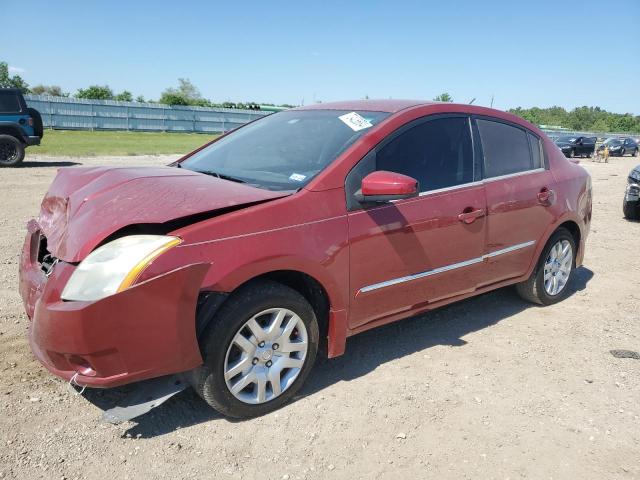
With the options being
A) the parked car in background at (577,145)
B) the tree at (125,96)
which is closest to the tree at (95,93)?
the tree at (125,96)

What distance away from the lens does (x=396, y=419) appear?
3059mm

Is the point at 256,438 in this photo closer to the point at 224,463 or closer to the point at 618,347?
the point at 224,463

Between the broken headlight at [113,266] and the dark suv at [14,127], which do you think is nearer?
the broken headlight at [113,266]

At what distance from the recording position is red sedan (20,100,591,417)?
2539 millimetres

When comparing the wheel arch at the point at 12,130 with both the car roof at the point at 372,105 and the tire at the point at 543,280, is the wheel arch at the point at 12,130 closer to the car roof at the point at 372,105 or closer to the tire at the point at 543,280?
the car roof at the point at 372,105

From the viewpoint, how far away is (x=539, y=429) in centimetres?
302

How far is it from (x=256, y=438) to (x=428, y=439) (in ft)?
2.98

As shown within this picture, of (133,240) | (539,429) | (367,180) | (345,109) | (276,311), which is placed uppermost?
(345,109)

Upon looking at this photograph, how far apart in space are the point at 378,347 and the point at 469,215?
115 cm

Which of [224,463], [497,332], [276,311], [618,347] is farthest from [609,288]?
[224,463]

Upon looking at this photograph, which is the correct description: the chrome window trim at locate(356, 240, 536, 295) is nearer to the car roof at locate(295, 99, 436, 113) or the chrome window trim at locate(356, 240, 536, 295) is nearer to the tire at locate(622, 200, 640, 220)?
the car roof at locate(295, 99, 436, 113)

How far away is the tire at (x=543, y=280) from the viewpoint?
4750 millimetres

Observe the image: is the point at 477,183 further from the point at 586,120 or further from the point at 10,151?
the point at 586,120

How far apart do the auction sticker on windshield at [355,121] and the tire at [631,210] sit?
25.5 ft
